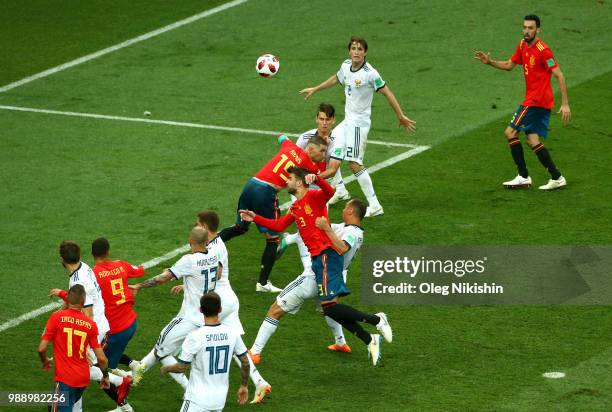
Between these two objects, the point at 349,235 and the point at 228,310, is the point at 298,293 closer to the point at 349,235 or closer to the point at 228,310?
the point at 349,235

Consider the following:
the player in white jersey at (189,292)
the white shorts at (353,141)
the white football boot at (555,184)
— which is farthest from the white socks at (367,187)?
the player in white jersey at (189,292)

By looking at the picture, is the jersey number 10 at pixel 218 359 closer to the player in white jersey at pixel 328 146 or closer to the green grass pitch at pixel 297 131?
the green grass pitch at pixel 297 131

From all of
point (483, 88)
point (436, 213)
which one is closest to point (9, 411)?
point (436, 213)

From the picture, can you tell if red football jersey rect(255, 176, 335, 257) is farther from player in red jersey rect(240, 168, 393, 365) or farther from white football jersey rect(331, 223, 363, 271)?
white football jersey rect(331, 223, 363, 271)

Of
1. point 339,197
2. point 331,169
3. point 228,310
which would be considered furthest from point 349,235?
point 339,197

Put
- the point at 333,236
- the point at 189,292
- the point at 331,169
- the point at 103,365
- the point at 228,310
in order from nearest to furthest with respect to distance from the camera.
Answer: the point at 103,365
the point at 189,292
the point at 228,310
the point at 333,236
the point at 331,169

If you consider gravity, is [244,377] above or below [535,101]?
below

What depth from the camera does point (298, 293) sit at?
43.0 feet

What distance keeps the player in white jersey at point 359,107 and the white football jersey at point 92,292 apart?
20.8 feet

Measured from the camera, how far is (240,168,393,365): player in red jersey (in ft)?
42.1

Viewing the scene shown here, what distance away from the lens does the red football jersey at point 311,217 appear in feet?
42.6

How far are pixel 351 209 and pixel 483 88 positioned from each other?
1074 centimetres

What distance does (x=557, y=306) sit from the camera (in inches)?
575

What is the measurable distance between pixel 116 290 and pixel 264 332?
1.78 m
